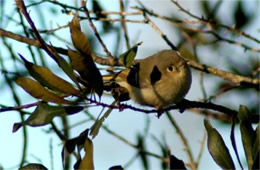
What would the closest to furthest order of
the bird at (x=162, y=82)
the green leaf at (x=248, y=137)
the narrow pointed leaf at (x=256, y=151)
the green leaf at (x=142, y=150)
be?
1. the narrow pointed leaf at (x=256, y=151)
2. the green leaf at (x=248, y=137)
3. the bird at (x=162, y=82)
4. the green leaf at (x=142, y=150)

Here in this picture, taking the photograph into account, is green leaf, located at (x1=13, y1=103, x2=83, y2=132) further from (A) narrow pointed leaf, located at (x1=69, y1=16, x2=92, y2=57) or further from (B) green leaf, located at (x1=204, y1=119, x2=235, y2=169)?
(B) green leaf, located at (x1=204, y1=119, x2=235, y2=169)

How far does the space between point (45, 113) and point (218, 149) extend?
0.48 metres

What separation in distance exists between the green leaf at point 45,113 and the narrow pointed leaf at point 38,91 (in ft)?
0.07

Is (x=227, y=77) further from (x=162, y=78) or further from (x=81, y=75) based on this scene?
(x=81, y=75)

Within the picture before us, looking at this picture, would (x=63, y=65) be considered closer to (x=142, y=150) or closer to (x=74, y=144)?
(x=74, y=144)

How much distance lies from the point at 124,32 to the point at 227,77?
22.3 inches

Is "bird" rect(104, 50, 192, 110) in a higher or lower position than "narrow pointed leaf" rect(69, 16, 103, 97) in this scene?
higher

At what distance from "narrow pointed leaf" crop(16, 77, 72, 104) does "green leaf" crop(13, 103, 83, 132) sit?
20mm

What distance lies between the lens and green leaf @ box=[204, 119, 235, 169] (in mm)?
1417

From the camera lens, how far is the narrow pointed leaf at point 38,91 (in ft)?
5.00

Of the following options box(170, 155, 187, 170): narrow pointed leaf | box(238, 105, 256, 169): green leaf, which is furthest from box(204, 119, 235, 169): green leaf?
box(170, 155, 187, 170): narrow pointed leaf

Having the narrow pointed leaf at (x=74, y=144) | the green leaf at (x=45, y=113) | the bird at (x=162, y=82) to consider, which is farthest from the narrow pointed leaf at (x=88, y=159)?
the bird at (x=162, y=82)

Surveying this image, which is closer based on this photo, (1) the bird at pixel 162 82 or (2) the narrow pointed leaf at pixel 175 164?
(2) the narrow pointed leaf at pixel 175 164

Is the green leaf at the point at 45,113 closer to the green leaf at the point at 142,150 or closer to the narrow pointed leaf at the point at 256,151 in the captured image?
the narrow pointed leaf at the point at 256,151
